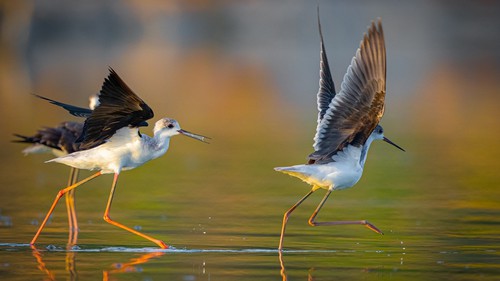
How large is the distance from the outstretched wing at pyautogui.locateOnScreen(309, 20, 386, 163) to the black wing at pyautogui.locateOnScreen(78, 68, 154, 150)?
5.60 ft

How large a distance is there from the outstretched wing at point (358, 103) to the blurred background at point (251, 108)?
98cm

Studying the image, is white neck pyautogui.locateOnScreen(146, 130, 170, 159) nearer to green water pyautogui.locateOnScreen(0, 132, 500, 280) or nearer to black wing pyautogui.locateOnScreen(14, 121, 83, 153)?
green water pyautogui.locateOnScreen(0, 132, 500, 280)

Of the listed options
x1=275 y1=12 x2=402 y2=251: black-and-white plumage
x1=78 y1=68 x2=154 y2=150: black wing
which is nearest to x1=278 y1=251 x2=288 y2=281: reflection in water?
x1=275 y1=12 x2=402 y2=251: black-and-white plumage

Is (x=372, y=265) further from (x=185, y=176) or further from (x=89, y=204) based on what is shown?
(x=185, y=176)

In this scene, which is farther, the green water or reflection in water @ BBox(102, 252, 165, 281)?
the green water

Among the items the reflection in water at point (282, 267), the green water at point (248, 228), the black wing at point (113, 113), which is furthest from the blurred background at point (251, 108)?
the black wing at point (113, 113)

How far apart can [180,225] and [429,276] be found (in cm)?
364

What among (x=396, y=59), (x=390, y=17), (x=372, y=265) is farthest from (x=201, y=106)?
(x=390, y=17)

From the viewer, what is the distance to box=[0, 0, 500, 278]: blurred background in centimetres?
1341

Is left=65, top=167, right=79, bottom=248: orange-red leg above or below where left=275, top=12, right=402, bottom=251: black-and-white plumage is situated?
below

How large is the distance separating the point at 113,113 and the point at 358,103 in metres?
2.24

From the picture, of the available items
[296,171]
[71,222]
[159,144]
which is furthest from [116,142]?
[296,171]

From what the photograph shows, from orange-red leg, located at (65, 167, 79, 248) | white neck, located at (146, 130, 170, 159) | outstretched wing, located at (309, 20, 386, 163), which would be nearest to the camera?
outstretched wing, located at (309, 20, 386, 163)

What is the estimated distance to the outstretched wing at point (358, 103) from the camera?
1148cm
